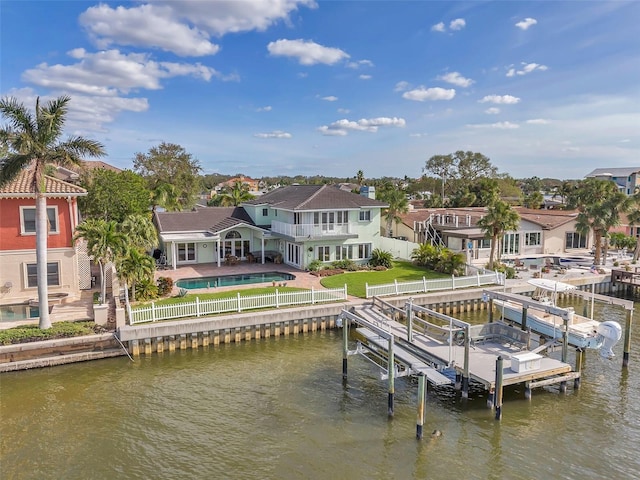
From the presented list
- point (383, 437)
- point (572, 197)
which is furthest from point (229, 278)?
point (572, 197)

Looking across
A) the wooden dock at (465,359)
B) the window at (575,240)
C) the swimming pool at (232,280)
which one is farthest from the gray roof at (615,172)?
the wooden dock at (465,359)

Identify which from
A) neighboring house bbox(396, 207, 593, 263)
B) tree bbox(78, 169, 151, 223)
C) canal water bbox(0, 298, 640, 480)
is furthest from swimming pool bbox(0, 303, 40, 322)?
neighboring house bbox(396, 207, 593, 263)

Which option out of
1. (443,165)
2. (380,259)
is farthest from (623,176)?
(380,259)

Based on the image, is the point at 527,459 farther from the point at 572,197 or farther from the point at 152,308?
the point at 572,197

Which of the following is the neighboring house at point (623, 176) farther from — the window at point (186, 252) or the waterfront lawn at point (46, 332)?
the waterfront lawn at point (46, 332)

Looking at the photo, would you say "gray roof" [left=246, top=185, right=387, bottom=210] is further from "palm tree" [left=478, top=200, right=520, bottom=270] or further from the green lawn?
the green lawn

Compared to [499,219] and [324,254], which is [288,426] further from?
[499,219]
